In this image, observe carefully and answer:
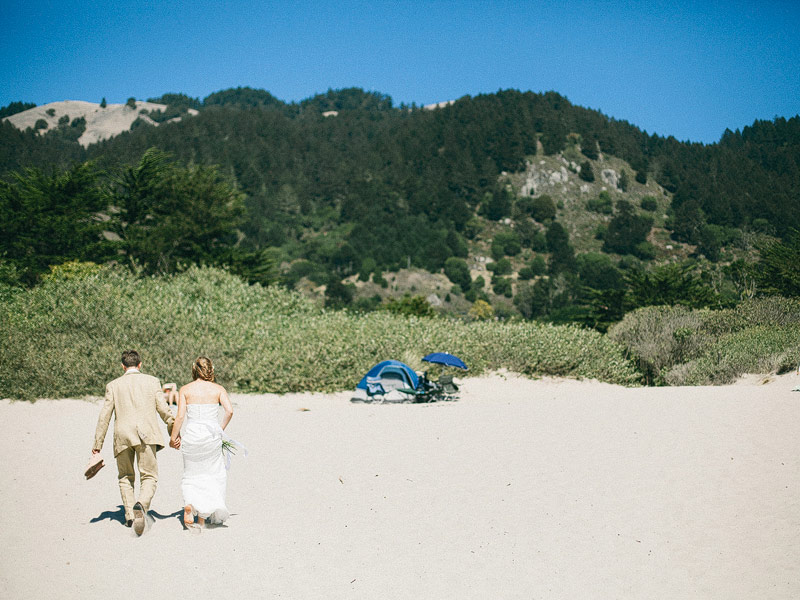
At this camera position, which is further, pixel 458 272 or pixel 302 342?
pixel 458 272

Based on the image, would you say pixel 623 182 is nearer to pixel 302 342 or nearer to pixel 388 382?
pixel 302 342

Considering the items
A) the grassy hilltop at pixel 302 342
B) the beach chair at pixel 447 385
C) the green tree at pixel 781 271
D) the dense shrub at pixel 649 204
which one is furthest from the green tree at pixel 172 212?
the dense shrub at pixel 649 204

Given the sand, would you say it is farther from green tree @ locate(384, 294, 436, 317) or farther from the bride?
green tree @ locate(384, 294, 436, 317)

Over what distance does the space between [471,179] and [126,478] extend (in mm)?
109771

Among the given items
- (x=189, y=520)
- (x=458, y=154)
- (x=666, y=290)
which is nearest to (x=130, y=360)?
(x=189, y=520)

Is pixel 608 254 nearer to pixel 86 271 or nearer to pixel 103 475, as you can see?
pixel 86 271

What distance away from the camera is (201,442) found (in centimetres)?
527

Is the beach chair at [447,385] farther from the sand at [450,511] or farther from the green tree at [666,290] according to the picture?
the green tree at [666,290]

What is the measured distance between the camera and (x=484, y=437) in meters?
8.69

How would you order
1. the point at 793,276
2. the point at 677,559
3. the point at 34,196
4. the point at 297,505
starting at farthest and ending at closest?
the point at 34,196
the point at 793,276
the point at 297,505
the point at 677,559

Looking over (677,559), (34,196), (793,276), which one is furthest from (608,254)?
(677,559)

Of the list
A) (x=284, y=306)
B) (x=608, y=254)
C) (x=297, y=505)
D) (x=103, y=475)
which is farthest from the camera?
(x=608, y=254)

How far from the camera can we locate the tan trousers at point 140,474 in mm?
5371

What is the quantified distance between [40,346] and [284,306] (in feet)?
25.5
